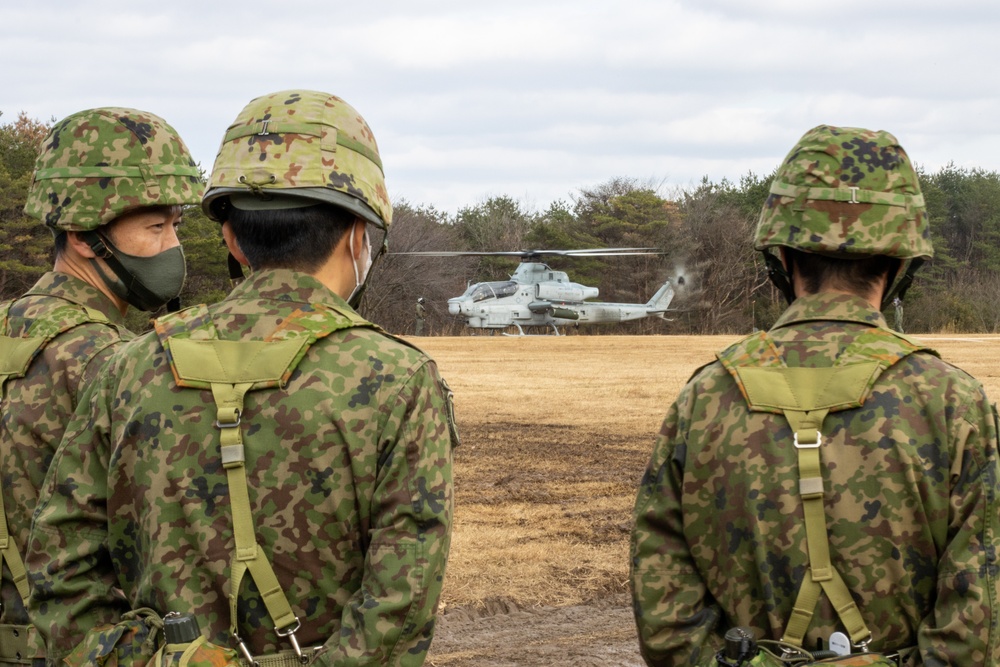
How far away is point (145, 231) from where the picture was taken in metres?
3.44

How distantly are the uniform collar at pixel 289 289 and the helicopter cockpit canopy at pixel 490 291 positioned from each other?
3437 cm

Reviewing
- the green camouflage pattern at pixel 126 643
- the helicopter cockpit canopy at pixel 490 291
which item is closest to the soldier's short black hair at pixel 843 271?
the green camouflage pattern at pixel 126 643

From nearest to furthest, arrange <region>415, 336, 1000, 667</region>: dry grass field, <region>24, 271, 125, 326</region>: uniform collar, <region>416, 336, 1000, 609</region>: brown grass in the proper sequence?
1. <region>24, 271, 125, 326</region>: uniform collar
2. <region>415, 336, 1000, 667</region>: dry grass field
3. <region>416, 336, 1000, 609</region>: brown grass

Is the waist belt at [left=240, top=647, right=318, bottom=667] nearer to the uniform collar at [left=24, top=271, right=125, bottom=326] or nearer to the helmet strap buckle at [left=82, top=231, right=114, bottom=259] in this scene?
the uniform collar at [left=24, top=271, right=125, bottom=326]

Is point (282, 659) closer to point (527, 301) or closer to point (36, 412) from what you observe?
point (36, 412)

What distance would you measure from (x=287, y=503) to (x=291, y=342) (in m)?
0.33

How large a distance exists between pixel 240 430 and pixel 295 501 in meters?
0.18

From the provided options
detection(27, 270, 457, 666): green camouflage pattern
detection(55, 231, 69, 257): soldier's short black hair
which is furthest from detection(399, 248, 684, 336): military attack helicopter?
detection(27, 270, 457, 666): green camouflage pattern

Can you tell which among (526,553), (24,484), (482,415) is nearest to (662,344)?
(482,415)

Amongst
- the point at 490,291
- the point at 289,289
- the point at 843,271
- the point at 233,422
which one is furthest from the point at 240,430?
the point at 490,291

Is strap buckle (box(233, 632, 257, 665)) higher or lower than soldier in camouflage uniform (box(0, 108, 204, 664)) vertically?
lower

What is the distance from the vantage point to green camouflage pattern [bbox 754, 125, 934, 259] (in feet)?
8.33

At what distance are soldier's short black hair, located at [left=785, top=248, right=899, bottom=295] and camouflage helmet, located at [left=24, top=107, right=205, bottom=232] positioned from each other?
1838 mm

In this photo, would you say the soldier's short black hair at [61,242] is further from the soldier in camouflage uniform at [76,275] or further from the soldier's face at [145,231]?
the soldier's face at [145,231]
